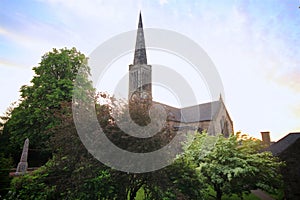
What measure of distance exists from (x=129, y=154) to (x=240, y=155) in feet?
23.6

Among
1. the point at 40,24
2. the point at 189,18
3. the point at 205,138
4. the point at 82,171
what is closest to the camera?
the point at 82,171

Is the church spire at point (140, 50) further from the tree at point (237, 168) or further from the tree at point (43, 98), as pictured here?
the tree at point (237, 168)

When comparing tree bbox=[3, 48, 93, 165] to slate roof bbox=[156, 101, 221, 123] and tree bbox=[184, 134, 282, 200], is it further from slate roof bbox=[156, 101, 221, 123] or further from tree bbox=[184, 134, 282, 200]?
slate roof bbox=[156, 101, 221, 123]

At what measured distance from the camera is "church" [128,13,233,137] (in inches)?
1497

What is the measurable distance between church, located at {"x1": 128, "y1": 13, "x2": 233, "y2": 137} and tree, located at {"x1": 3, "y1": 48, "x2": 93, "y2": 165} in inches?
693

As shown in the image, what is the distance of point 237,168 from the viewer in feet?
29.6

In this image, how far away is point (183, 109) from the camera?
45.3 metres

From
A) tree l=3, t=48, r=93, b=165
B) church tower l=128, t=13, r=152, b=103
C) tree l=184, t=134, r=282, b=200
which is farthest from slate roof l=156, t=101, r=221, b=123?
tree l=184, t=134, r=282, b=200

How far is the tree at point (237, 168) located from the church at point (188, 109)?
25972mm

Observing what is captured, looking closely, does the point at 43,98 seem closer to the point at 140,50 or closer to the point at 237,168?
the point at 237,168

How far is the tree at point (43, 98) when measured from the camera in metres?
18.3

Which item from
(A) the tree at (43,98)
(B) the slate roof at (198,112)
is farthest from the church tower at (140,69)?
(A) the tree at (43,98)

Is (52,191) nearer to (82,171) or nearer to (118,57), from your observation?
(82,171)

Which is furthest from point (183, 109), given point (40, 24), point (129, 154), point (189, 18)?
point (129, 154)
